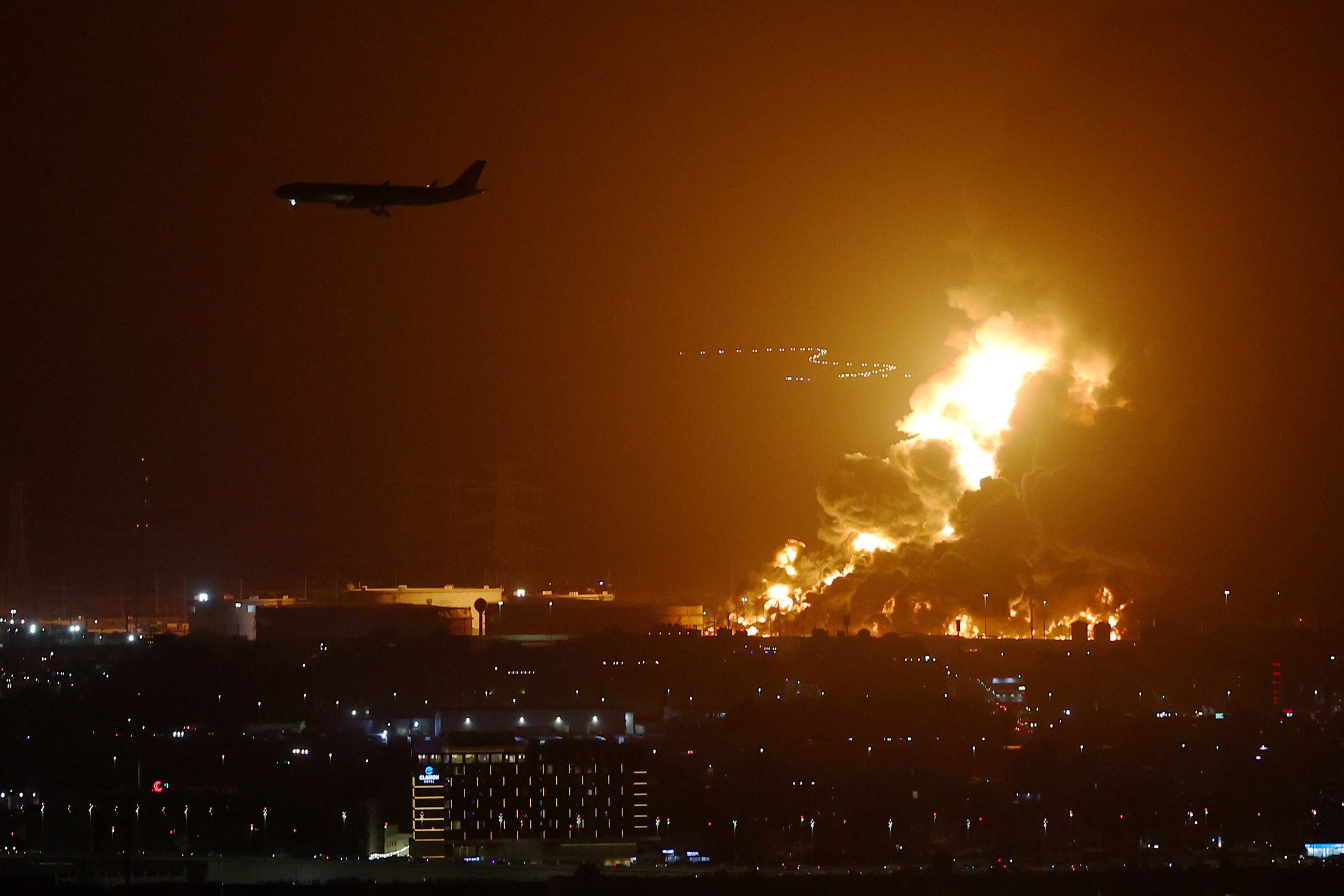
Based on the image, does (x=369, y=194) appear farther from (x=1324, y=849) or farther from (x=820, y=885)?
(x=1324, y=849)

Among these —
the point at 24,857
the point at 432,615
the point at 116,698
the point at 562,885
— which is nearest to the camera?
the point at 562,885

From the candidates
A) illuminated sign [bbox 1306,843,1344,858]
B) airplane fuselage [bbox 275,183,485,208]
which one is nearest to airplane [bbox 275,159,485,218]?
airplane fuselage [bbox 275,183,485,208]

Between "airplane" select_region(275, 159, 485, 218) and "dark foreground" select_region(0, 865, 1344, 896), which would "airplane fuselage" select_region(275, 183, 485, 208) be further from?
"dark foreground" select_region(0, 865, 1344, 896)

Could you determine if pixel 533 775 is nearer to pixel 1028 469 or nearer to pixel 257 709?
pixel 257 709

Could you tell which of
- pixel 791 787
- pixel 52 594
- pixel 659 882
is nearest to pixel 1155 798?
pixel 791 787

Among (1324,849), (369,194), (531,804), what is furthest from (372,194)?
(1324,849)

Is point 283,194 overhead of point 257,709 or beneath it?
overhead
